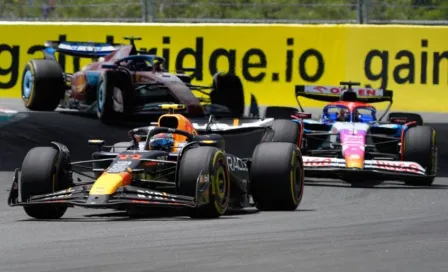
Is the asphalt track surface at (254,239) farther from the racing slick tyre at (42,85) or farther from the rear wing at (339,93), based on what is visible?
the racing slick tyre at (42,85)

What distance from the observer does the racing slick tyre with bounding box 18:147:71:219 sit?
12.5 metres

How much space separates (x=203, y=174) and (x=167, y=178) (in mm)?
962

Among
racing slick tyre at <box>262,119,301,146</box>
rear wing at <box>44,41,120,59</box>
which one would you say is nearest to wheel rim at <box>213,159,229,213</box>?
racing slick tyre at <box>262,119,301,146</box>

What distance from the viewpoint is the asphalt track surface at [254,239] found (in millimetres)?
9016

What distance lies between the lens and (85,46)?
23047 mm

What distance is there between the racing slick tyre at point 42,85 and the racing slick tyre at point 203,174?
420 inches

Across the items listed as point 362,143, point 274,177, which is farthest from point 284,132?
point 274,177

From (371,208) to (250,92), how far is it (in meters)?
10.8

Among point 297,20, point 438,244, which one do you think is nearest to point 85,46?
point 297,20

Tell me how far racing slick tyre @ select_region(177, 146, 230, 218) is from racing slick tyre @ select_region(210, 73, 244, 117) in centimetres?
1023

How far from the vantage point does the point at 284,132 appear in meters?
17.6

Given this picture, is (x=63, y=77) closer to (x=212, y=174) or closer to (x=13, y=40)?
(x=13, y=40)

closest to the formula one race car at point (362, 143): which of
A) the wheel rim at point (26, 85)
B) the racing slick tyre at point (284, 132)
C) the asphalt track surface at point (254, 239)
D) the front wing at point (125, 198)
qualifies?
the racing slick tyre at point (284, 132)

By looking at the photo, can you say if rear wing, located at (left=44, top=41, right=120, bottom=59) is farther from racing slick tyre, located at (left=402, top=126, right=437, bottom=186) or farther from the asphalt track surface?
the asphalt track surface
